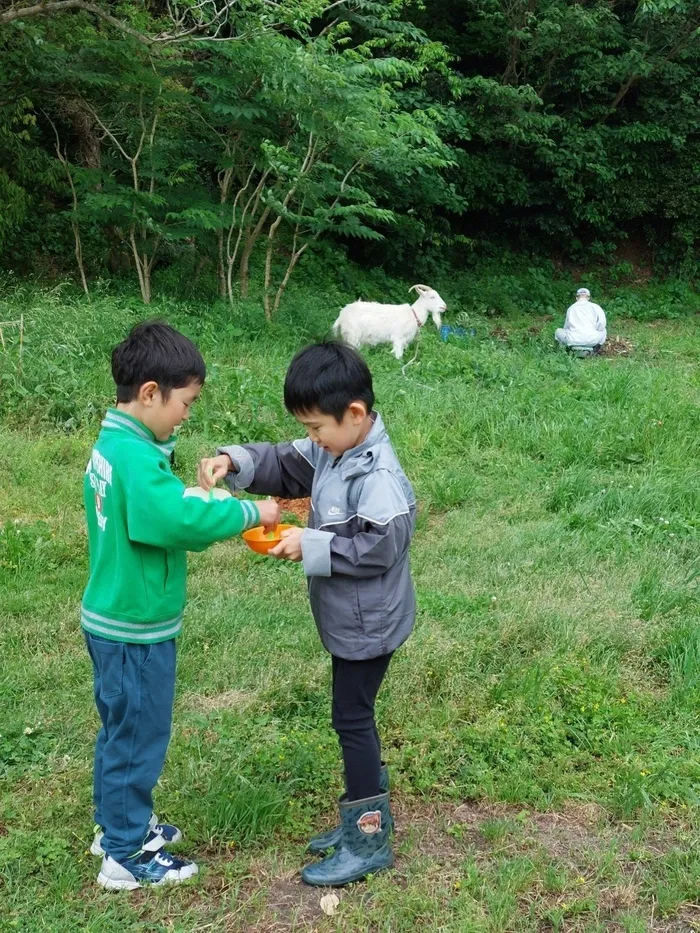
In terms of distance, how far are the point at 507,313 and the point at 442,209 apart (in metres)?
3.48

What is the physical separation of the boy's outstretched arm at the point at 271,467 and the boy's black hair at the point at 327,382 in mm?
279

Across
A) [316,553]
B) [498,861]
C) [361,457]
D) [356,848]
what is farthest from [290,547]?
[498,861]

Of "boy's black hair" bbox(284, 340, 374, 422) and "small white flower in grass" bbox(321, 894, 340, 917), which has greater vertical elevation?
"boy's black hair" bbox(284, 340, 374, 422)

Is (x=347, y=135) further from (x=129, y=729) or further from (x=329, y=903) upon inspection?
(x=329, y=903)

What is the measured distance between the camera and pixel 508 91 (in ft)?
52.2

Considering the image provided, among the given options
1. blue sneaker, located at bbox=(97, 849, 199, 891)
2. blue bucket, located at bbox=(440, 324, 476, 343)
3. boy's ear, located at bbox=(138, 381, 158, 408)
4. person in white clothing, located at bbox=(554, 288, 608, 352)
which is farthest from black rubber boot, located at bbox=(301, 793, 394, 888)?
person in white clothing, located at bbox=(554, 288, 608, 352)

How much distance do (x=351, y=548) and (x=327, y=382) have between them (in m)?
0.43

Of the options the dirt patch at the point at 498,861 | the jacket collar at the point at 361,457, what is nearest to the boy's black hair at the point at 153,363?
the jacket collar at the point at 361,457

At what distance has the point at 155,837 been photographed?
2.55 metres

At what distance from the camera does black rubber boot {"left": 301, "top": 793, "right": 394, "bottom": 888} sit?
246cm

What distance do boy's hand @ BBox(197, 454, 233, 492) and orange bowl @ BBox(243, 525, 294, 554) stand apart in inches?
6.6

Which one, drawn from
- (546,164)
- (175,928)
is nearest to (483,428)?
(175,928)

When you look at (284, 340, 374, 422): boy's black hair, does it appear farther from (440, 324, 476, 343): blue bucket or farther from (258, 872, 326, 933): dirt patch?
(440, 324, 476, 343): blue bucket

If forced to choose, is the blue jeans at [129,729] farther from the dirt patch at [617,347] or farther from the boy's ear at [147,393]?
the dirt patch at [617,347]
